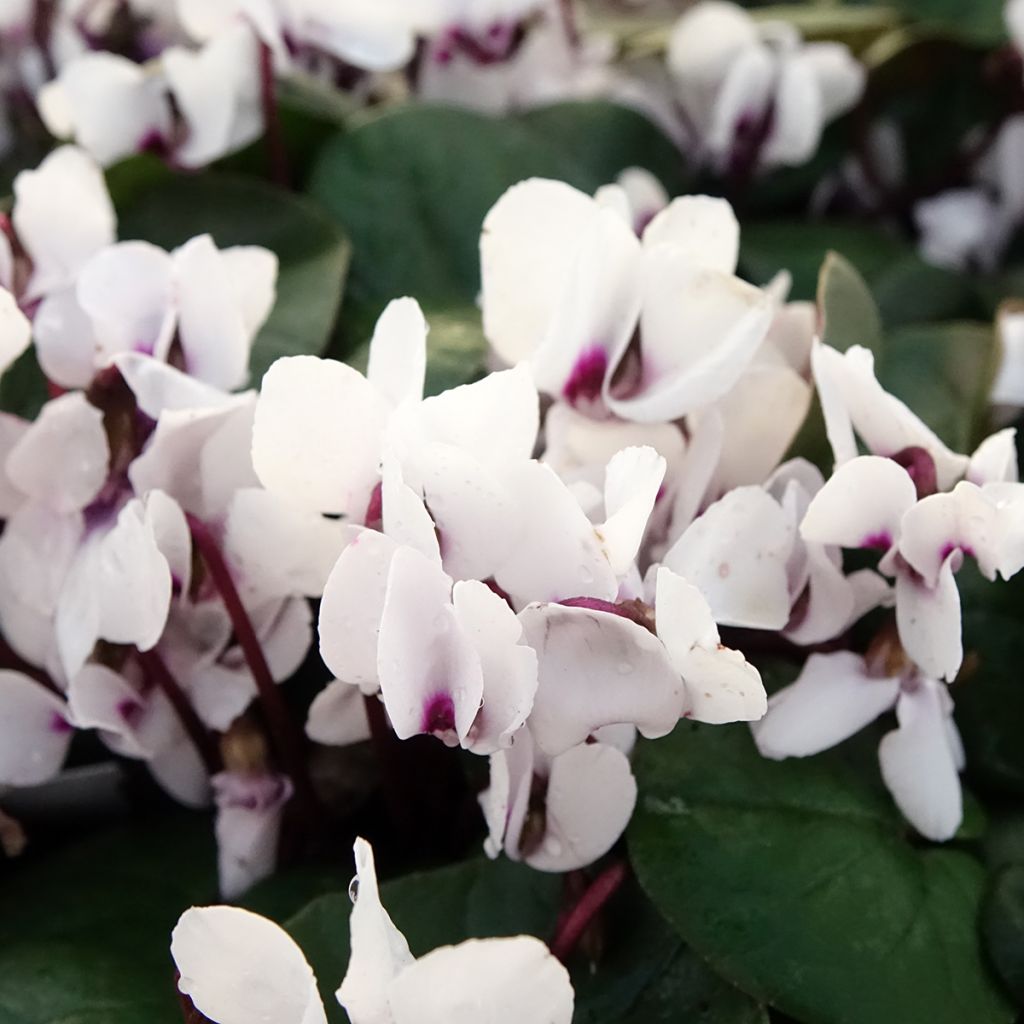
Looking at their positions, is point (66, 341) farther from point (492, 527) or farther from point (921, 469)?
point (921, 469)

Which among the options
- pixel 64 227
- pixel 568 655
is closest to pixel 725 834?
pixel 568 655

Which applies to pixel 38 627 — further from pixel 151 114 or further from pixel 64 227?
pixel 151 114

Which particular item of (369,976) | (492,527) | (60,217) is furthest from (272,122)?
(369,976)

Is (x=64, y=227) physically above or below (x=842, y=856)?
above

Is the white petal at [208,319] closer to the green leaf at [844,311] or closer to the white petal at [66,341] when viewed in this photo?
the white petal at [66,341]

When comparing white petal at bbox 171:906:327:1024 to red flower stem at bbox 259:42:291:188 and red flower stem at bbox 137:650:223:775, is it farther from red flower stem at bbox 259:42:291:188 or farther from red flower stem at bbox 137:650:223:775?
red flower stem at bbox 259:42:291:188

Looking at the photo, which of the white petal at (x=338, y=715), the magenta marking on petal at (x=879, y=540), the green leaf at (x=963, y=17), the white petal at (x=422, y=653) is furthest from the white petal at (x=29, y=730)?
the green leaf at (x=963, y=17)
